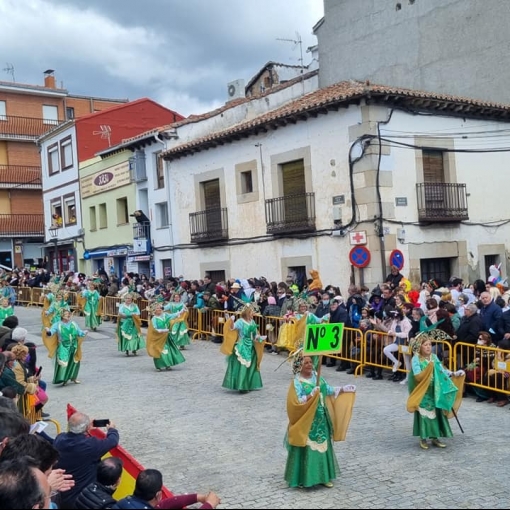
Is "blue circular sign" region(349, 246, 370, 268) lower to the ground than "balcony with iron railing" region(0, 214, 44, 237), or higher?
lower

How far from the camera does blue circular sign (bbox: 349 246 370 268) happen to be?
1778cm

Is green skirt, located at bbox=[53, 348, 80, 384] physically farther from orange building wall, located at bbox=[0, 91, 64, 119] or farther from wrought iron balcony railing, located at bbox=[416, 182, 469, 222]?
orange building wall, located at bbox=[0, 91, 64, 119]

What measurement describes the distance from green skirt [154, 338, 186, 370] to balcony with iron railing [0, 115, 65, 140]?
32752 mm

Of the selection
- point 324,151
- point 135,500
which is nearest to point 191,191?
point 324,151

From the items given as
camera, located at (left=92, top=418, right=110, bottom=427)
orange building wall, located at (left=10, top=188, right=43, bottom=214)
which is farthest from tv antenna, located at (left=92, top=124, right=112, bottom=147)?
camera, located at (left=92, top=418, right=110, bottom=427)

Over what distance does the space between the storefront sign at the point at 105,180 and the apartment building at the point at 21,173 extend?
1129cm

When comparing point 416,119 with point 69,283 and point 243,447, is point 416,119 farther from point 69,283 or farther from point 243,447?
point 69,283

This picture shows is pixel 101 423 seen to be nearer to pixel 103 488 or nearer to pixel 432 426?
pixel 103 488

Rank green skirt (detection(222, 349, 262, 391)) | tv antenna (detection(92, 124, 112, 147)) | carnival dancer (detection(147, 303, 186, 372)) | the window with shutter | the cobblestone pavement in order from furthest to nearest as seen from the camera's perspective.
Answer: tv antenna (detection(92, 124, 112, 147)) → the window with shutter → carnival dancer (detection(147, 303, 186, 372)) → green skirt (detection(222, 349, 262, 391)) → the cobblestone pavement

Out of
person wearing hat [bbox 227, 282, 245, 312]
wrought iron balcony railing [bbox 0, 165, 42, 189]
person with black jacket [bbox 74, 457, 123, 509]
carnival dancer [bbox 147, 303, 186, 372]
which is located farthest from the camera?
wrought iron balcony railing [bbox 0, 165, 42, 189]

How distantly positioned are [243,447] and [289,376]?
492cm

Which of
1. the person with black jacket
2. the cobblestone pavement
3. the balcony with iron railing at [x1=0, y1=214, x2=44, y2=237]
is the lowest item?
the cobblestone pavement

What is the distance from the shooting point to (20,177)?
43.7 meters

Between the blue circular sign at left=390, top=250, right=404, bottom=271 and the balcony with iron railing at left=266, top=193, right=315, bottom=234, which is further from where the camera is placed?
the balcony with iron railing at left=266, top=193, right=315, bottom=234
